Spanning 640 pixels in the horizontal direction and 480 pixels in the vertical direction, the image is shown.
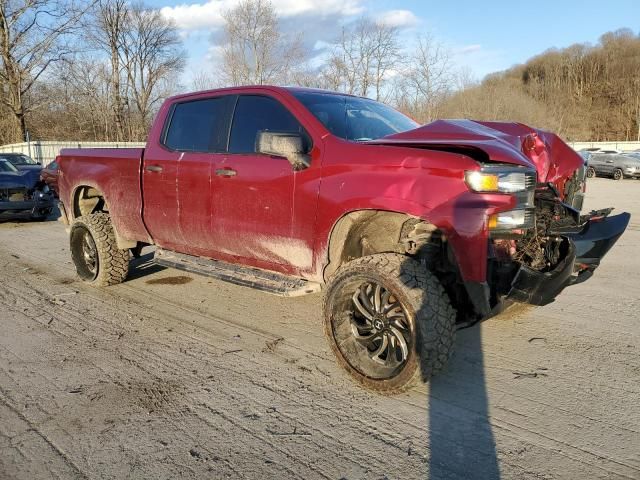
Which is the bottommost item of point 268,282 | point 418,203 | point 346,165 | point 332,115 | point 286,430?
point 286,430

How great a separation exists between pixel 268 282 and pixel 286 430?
4.49ft

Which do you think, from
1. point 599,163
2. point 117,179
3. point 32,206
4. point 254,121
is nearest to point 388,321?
point 254,121

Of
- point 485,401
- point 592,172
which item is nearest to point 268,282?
point 485,401

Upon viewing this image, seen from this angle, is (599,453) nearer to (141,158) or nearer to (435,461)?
(435,461)

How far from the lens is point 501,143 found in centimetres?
351

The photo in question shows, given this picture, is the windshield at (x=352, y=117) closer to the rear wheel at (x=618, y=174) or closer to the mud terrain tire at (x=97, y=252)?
the mud terrain tire at (x=97, y=252)

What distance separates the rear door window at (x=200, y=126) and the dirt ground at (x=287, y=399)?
160cm

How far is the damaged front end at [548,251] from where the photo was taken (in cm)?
320

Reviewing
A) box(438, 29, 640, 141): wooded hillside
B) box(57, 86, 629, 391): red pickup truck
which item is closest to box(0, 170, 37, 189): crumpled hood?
box(57, 86, 629, 391): red pickup truck

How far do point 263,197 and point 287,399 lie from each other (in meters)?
1.57

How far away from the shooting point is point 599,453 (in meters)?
2.72

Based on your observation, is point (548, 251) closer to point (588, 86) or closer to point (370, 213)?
point (370, 213)

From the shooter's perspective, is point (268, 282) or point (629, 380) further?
point (268, 282)

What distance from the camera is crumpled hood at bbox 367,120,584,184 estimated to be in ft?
10.7
